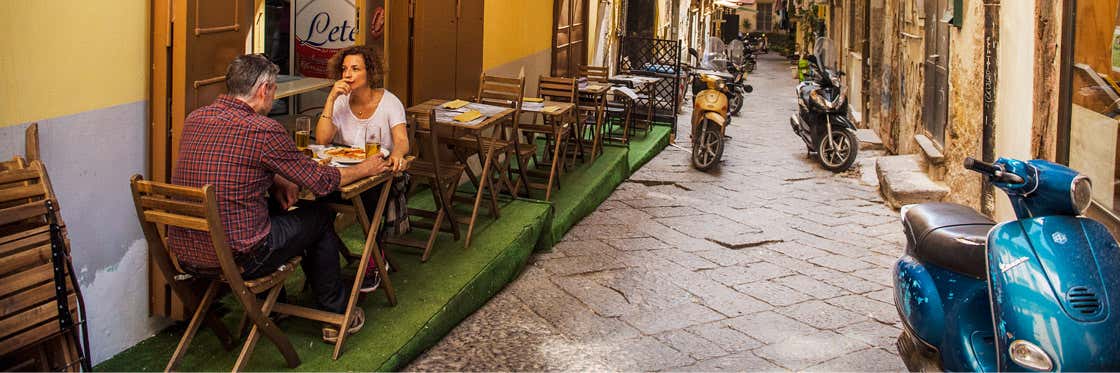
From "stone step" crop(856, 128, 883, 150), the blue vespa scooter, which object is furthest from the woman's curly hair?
"stone step" crop(856, 128, 883, 150)

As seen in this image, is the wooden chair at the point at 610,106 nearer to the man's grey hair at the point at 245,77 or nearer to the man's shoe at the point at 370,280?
the man's shoe at the point at 370,280

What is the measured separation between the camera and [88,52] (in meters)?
3.77

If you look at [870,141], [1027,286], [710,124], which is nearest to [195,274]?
[1027,286]

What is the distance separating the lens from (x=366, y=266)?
14.9ft

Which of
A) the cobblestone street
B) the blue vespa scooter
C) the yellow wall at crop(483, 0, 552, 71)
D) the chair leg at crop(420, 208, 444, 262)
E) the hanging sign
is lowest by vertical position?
the cobblestone street

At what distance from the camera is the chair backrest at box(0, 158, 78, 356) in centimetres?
296

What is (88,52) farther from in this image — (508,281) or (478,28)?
(478,28)

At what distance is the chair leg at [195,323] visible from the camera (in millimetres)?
3885

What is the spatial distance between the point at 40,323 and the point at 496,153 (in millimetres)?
3920

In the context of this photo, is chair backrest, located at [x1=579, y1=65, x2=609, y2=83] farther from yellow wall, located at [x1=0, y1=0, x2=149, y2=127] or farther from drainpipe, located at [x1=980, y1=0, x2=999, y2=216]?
yellow wall, located at [x1=0, y1=0, x2=149, y2=127]

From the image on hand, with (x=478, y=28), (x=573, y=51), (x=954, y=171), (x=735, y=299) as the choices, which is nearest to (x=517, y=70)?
(x=478, y=28)

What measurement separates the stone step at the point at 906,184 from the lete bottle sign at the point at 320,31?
445cm

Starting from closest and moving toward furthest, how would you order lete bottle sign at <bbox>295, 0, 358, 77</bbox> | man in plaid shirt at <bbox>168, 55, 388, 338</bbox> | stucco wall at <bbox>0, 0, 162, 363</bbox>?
1. stucco wall at <bbox>0, 0, 162, 363</bbox>
2. man in plaid shirt at <bbox>168, 55, 388, 338</bbox>
3. lete bottle sign at <bbox>295, 0, 358, 77</bbox>

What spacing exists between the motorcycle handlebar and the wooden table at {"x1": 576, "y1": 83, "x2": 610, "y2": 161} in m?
5.33
